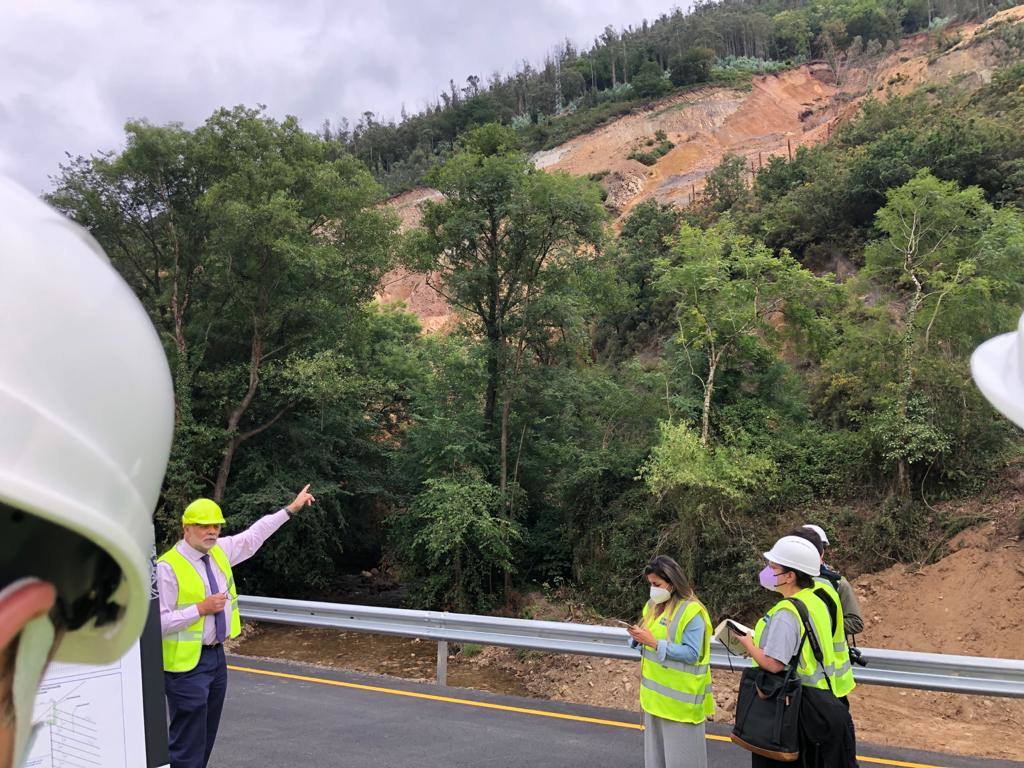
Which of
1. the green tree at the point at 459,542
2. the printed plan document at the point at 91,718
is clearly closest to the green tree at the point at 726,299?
the green tree at the point at 459,542

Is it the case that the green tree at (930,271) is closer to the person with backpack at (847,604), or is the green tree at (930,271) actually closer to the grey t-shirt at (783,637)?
the person with backpack at (847,604)

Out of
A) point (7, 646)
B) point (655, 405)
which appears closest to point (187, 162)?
point (655, 405)

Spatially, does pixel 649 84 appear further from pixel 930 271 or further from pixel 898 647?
Result: pixel 898 647

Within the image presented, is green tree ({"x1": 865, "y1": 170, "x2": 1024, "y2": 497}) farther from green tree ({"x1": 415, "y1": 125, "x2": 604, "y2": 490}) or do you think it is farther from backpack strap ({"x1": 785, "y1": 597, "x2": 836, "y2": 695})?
backpack strap ({"x1": 785, "y1": 597, "x2": 836, "y2": 695})

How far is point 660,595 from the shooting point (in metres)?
5.15

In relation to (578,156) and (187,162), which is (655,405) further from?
(578,156)

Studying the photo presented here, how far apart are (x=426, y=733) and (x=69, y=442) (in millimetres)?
6926

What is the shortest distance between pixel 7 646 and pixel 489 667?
14324 mm

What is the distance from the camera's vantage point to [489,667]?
14.2 metres

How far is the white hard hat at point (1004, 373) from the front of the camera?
1.16 meters

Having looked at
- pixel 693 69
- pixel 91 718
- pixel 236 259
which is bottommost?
pixel 91 718

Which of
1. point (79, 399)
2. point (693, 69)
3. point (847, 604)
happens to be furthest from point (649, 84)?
point (79, 399)

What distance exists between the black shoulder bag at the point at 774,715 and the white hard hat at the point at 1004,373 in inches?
127

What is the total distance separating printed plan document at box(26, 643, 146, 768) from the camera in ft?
8.50
